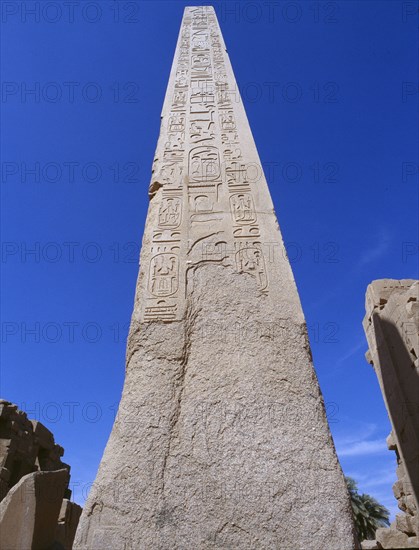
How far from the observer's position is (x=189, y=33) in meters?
5.24

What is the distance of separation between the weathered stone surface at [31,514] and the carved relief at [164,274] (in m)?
1.11

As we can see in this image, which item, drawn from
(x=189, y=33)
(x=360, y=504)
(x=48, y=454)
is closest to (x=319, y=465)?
(x=189, y=33)

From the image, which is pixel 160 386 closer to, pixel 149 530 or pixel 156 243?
pixel 149 530

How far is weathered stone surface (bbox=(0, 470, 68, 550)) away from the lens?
6.58 ft

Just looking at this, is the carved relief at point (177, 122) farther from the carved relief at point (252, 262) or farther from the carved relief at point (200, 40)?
the carved relief at point (200, 40)

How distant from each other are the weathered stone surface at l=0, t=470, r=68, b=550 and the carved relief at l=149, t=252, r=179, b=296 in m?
1.11

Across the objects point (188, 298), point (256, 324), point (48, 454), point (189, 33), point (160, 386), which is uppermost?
point (189, 33)

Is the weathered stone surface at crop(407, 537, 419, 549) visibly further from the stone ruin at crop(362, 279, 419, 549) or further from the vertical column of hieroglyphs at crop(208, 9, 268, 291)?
the vertical column of hieroglyphs at crop(208, 9, 268, 291)

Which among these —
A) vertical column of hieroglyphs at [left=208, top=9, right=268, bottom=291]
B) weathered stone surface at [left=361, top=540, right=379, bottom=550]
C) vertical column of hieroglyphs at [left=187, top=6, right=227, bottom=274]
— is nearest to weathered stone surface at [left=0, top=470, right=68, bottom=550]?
vertical column of hieroglyphs at [left=187, top=6, right=227, bottom=274]

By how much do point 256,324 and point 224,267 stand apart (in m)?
0.44

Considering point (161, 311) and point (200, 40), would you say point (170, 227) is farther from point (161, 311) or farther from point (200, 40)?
point (200, 40)

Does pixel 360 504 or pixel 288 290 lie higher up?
pixel 360 504

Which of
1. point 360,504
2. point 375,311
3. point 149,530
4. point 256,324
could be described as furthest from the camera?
point 360,504

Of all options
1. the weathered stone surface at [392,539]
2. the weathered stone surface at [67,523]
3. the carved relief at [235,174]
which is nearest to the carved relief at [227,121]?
the carved relief at [235,174]
